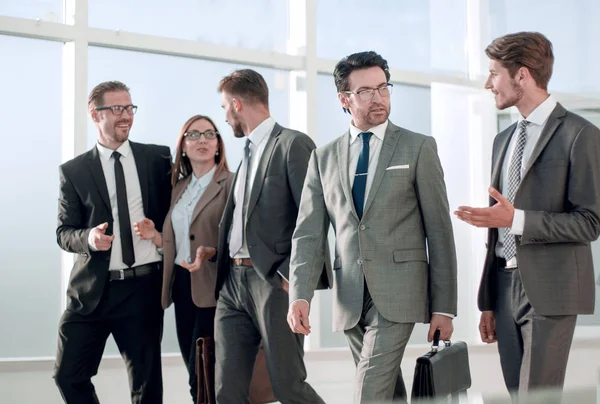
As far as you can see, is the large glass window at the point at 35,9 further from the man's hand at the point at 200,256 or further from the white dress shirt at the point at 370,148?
the white dress shirt at the point at 370,148

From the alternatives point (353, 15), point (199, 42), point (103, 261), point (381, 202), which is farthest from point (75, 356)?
point (353, 15)

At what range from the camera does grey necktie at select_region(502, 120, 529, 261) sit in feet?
8.59

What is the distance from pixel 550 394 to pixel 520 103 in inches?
71.3

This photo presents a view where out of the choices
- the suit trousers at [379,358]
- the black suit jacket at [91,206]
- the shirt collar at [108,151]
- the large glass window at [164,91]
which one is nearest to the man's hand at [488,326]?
the suit trousers at [379,358]

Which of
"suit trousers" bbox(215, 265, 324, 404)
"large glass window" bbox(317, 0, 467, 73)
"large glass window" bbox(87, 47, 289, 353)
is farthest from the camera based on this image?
"large glass window" bbox(317, 0, 467, 73)

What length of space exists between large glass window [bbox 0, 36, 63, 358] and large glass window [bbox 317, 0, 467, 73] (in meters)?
2.02

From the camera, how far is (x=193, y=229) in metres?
3.72

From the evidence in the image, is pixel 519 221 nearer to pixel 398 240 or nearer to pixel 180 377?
pixel 398 240

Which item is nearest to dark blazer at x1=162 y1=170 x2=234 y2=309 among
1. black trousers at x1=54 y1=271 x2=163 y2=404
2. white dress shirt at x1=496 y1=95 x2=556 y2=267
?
black trousers at x1=54 y1=271 x2=163 y2=404

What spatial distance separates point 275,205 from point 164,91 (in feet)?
7.59

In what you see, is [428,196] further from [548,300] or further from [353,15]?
[353,15]

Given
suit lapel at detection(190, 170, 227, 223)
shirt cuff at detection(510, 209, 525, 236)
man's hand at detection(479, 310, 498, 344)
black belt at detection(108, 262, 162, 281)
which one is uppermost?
suit lapel at detection(190, 170, 227, 223)

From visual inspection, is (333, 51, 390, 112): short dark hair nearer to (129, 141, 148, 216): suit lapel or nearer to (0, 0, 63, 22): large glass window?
(129, 141, 148, 216): suit lapel

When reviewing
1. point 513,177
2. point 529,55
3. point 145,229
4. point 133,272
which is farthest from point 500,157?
point 133,272
